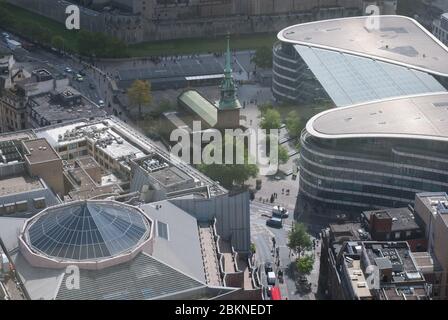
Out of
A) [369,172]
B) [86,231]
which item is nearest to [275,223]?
[369,172]

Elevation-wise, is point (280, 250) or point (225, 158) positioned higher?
point (225, 158)

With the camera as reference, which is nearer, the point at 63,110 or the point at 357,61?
the point at 63,110

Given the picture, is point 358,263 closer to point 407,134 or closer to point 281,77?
point 407,134

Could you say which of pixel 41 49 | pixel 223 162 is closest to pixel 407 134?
pixel 223 162

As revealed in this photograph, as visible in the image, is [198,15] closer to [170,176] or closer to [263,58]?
[263,58]

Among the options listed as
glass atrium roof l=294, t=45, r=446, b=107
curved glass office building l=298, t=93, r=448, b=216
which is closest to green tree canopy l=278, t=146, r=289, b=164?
curved glass office building l=298, t=93, r=448, b=216

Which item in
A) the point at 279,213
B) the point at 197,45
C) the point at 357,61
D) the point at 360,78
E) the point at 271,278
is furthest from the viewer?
the point at 197,45

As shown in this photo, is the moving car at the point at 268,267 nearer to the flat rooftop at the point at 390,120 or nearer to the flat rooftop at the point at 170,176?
the flat rooftop at the point at 170,176

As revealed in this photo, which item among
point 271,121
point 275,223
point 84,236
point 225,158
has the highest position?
point 84,236

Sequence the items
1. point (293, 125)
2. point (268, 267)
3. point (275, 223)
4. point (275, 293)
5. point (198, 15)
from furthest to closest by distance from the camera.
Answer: point (198, 15) → point (293, 125) → point (275, 223) → point (268, 267) → point (275, 293)
